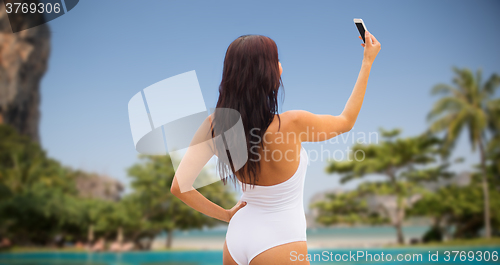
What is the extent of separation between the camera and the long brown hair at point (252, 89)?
2.19 ft

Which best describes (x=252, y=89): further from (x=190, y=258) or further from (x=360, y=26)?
(x=190, y=258)

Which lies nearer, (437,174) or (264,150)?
(264,150)

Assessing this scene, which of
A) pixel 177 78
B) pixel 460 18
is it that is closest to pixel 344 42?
pixel 460 18

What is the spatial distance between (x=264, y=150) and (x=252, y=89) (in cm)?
11

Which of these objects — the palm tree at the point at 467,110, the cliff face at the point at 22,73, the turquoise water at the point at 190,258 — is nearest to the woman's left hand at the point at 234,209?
the turquoise water at the point at 190,258

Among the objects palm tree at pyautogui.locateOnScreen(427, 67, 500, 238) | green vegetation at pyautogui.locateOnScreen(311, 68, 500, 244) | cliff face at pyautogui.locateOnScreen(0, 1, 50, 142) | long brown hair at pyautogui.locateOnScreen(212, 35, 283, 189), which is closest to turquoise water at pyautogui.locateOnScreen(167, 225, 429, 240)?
green vegetation at pyautogui.locateOnScreen(311, 68, 500, 244)

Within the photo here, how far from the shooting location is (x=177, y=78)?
0.96 meters

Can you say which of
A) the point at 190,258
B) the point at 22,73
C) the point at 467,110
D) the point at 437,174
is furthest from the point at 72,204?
the point at 467,110

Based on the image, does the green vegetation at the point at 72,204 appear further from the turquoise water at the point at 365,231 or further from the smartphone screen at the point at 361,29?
the smartphone screen at the point at 361,29

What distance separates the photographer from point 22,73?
12516mm

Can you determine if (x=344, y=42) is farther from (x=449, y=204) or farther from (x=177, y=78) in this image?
(x=177, y=78)

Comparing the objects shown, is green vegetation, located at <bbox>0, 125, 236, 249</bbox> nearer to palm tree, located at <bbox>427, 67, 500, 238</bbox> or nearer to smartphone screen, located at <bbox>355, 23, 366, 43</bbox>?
palm tree, located at <bbox>427, 67, 500, 238</bbox>

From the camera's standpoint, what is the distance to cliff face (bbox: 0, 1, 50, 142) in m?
11.9

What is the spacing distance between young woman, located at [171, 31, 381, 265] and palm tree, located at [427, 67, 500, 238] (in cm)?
1315
